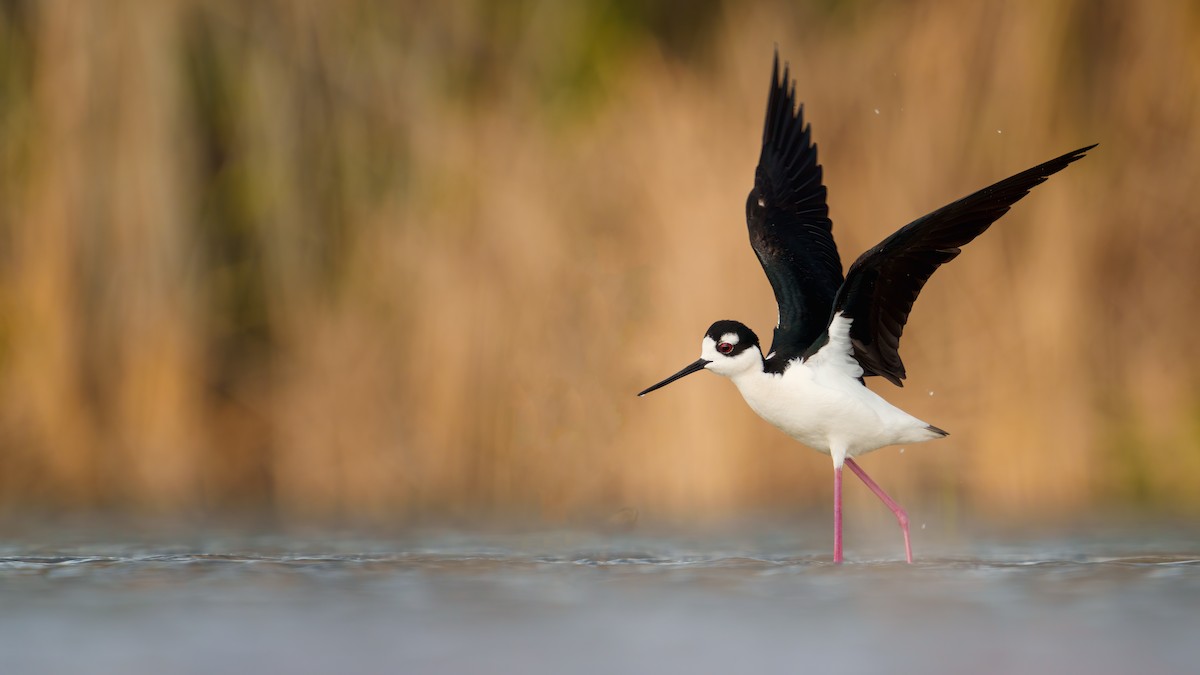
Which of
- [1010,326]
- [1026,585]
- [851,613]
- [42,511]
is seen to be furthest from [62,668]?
[1010,326]

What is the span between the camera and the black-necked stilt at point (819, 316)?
17.5 ft

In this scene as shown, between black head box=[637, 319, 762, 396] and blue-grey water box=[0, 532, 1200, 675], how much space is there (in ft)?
2.07

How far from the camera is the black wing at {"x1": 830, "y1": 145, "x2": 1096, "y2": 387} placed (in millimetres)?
4820

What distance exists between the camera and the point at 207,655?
13.0 ft

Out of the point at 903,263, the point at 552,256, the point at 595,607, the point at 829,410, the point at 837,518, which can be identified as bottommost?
the point at 595,607

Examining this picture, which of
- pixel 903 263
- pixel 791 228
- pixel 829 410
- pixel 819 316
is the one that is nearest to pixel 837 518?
pixel 829 410

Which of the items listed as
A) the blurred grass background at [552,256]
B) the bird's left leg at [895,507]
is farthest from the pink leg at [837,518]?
the blurred grass background at [552,256]

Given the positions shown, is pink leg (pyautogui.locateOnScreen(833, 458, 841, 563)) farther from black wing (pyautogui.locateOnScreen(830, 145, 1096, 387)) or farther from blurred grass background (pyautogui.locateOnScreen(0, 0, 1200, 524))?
blurred grass background (pyautogui.locateOnScreen(0, 0, 1200, 524))

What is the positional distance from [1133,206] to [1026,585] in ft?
10.2

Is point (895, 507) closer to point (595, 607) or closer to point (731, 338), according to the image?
point (731, 338)

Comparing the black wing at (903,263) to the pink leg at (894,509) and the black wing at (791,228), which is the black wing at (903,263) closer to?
the black wing at (791,228)

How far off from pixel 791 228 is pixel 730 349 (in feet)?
2.28

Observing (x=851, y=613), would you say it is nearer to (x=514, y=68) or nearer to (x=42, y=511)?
(x=42, y=511)

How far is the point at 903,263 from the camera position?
535 centimetres
